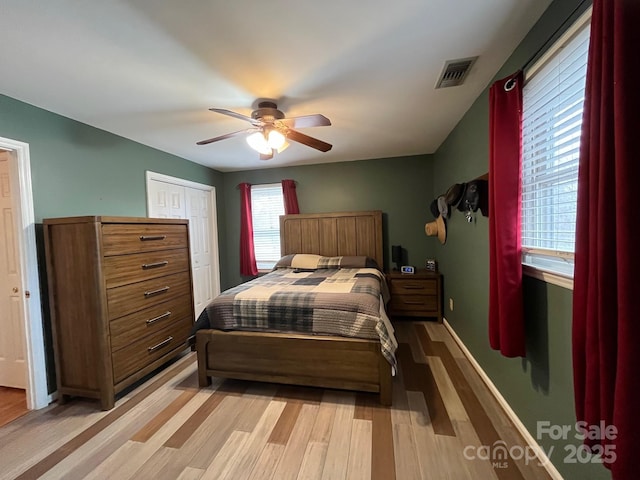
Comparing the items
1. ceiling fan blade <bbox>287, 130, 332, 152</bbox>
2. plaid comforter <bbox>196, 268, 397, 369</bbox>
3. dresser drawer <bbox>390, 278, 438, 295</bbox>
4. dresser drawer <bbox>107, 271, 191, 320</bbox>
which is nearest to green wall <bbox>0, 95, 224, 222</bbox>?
dresser drawer <bbox>107, 271, 191, 320</bbox>

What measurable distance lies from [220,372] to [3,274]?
2001 millimetres

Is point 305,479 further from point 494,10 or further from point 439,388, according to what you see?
point 494,10

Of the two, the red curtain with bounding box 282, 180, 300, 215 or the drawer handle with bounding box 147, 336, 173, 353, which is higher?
the red curtain with bounding box 282, 180, 300, 215

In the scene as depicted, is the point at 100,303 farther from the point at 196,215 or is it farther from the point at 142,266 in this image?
the point at 196,215

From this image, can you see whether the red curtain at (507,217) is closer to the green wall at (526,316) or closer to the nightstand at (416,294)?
the green wall at (526,316)

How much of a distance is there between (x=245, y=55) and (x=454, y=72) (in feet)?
4.57

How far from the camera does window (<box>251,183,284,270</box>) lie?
454 centimetres

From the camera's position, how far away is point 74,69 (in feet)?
5.58

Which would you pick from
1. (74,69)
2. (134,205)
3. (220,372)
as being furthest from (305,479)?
(134,205)

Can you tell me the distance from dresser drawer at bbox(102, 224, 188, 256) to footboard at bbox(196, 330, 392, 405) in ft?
→ 3.04

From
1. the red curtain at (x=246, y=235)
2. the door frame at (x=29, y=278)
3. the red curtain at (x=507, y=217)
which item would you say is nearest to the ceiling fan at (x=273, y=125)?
the red curtain at (x=507, y=217)

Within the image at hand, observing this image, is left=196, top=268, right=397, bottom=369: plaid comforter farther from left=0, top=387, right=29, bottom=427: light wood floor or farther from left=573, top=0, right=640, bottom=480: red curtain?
left=0, top=387, right=29, bottom=427: light wood floor

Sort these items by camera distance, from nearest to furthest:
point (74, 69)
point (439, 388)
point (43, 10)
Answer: point (43, 10) < point (74, 69) < point (439, 388)

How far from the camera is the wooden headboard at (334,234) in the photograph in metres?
4.04
